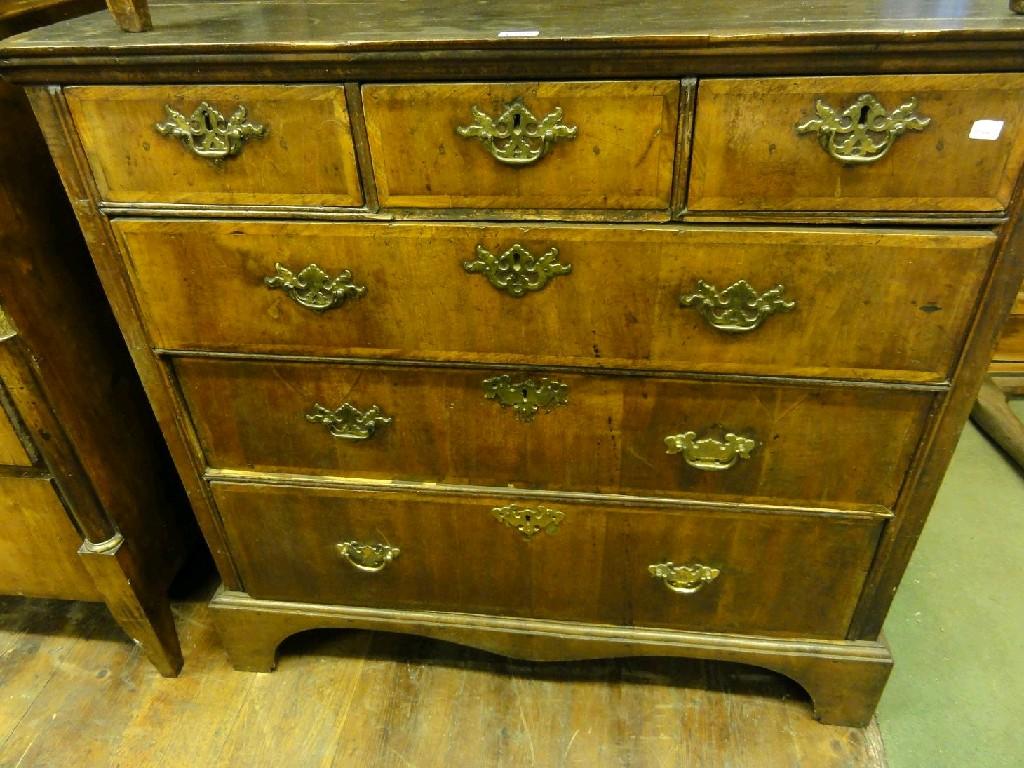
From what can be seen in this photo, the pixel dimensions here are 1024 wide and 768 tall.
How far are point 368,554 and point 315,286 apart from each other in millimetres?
474

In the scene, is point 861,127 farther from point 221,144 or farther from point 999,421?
point 999,421

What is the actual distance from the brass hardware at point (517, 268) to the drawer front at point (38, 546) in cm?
78

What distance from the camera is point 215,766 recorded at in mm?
1246

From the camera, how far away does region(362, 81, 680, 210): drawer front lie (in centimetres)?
81

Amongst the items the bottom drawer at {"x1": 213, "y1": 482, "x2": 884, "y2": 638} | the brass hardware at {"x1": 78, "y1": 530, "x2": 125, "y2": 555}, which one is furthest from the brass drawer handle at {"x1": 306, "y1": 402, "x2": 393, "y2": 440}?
the brass hardware at {"x1": 78, "y1": 530, "x2": 125, "y2": 555}

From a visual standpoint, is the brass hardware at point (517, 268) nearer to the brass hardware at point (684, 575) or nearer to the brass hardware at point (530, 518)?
the brass hardware at point (530, 518)

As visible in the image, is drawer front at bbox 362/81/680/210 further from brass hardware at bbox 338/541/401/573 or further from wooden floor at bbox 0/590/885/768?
wooden floor at bbox 0/590/885/768

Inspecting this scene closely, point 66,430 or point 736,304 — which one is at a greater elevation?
point 736,304

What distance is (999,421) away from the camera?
6.02 ft

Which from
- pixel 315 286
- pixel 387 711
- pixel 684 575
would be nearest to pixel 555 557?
pixel 684 575

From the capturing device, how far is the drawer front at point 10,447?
1108 mm

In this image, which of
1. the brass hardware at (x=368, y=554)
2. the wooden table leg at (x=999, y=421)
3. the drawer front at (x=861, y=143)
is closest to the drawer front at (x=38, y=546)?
Result: the brass hardware at (x=368, y=554)

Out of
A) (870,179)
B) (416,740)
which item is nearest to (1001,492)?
(870,179)

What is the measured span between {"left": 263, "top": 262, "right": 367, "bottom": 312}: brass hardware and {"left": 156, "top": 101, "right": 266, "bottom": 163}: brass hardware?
0.50 ft
